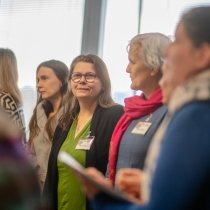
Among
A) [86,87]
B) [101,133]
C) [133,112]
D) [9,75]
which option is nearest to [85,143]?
[101,133]

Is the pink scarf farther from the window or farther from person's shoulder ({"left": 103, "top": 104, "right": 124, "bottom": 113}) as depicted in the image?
the window

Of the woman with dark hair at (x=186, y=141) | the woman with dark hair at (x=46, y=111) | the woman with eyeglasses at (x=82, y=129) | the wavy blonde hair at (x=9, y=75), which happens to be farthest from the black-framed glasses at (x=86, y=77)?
the woman with dark hair at (x=186, y=141)

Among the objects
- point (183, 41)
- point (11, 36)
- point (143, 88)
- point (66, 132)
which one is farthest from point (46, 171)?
point (183, 41)

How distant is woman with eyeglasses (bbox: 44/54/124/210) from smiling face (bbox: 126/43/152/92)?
606 mm

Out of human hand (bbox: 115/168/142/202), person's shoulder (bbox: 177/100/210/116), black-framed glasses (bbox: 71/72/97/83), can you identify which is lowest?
human hand (bbox: 115/168/142/202)

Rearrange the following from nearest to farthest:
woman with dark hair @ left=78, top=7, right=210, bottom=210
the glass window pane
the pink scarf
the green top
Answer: woman with dark hair @ left=78, top=7, right=210, bottom=210 → the pink scarf → the green top → the glass window pane

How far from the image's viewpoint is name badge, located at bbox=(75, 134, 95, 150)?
9.50 ft

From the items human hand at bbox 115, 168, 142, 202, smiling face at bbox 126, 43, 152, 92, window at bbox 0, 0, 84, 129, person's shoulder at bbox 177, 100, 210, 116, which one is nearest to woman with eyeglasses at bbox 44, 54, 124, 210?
smiling face at bbox 126, 43, 152, 92

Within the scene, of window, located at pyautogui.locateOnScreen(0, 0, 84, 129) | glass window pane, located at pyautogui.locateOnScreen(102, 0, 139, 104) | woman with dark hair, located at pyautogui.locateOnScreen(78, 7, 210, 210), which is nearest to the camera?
woman with dark hair, located at pyautogui.locateOnScreen(78, 7, 210, 210)

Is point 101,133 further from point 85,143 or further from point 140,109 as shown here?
point 140,109

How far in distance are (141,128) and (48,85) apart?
5.15 feet

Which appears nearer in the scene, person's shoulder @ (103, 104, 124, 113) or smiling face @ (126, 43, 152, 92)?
smiling face @ (126, 43, 152, 92)

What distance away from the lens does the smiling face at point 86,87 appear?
3.14 m

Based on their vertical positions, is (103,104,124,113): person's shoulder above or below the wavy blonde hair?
below
